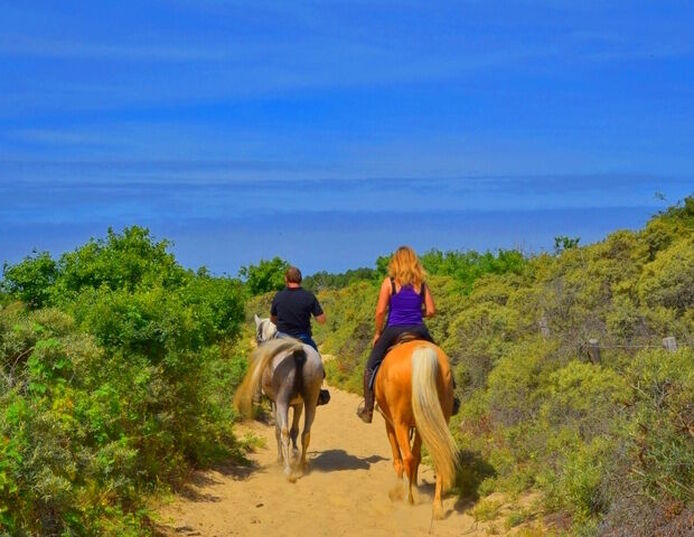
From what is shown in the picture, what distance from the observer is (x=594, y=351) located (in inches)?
529

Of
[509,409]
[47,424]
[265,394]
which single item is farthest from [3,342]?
[509,409]

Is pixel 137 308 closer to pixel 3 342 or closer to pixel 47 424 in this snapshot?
pixel 3 342

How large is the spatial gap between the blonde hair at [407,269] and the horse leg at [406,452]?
5.68ft

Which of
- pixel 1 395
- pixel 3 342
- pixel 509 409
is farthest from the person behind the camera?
pixel 509 409

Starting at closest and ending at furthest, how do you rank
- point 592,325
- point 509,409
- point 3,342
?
point 3,342 < point 509,409 < point 592,325

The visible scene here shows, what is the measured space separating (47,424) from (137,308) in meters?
4.10

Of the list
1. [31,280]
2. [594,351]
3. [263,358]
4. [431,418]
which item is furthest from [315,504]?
[31,280]

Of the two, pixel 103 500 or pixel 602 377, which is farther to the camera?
pixel 602 377

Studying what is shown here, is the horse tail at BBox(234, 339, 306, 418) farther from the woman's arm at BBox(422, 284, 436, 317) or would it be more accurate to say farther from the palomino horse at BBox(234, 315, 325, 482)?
the woman's arm at BBox(422, 284, 436, 317)

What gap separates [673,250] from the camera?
56.1 feet

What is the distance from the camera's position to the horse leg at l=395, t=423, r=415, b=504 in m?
11.6

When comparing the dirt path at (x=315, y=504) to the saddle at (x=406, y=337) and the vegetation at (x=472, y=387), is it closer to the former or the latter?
the vegetation at (x=472, y=387)

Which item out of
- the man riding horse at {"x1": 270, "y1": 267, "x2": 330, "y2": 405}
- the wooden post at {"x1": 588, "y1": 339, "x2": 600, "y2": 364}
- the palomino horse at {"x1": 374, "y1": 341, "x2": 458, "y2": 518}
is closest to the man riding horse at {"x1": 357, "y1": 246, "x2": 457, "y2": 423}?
the palomino horse at {"x1": 374, "y1": 341, "x2": 458, "y2": 518}

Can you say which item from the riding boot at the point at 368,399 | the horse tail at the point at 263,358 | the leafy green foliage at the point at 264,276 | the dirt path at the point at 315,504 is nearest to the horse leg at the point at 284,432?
the dirt path at the point at 315,504
